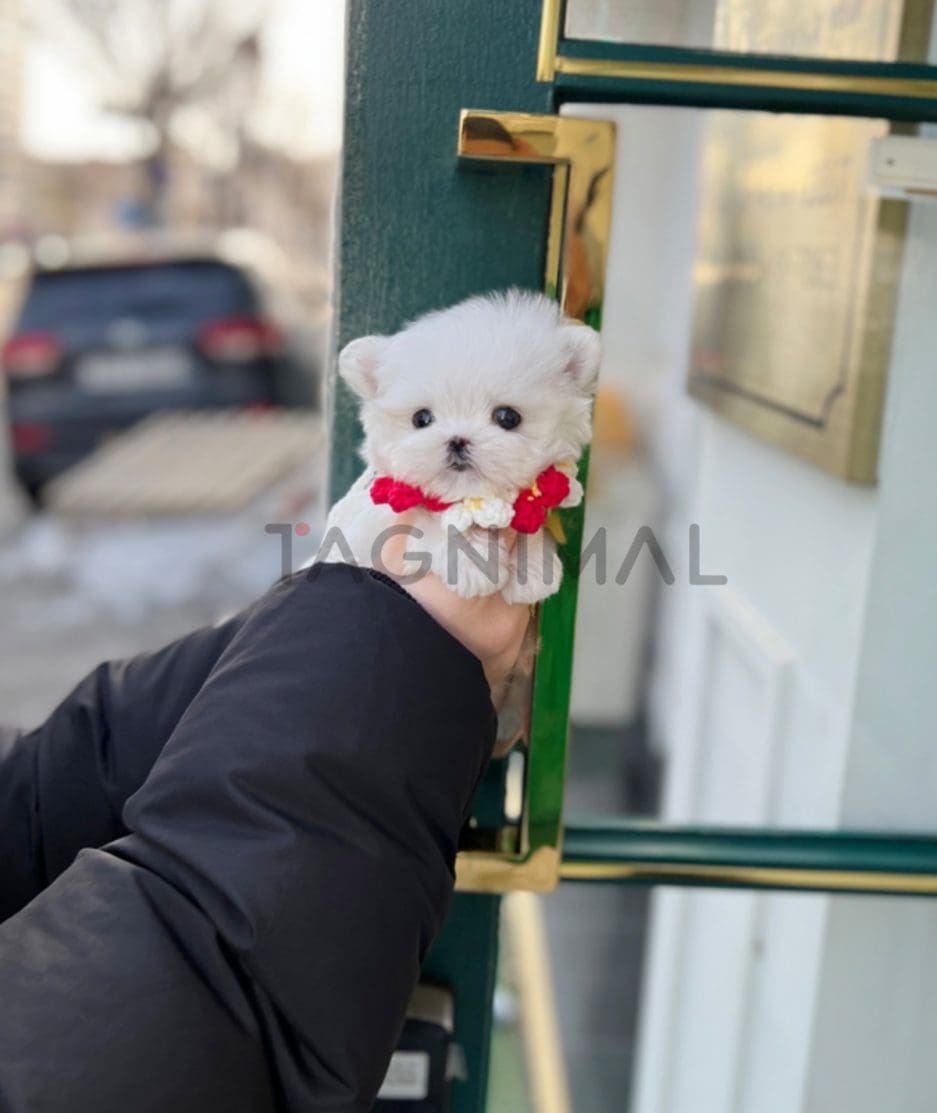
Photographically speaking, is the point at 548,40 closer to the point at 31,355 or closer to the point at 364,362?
the point at 364,362

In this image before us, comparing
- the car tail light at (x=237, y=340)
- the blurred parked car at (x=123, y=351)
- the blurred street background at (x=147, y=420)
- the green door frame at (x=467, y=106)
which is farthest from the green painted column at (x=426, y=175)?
Answer: the car tail light at (x=237, y=340)

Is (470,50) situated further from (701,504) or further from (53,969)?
(701,504)

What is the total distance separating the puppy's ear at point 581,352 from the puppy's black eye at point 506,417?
5 centimetres

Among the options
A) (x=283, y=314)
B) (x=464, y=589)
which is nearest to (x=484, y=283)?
(x=464, y=589)

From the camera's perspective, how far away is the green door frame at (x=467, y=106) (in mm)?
868

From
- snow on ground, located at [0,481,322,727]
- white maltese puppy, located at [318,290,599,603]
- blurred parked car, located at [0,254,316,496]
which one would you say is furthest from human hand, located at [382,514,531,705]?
blurred parked car, located at [0,254,316,496]

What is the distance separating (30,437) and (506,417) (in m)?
6.35

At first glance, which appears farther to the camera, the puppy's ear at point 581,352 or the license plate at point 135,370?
the license plate at point 135,370

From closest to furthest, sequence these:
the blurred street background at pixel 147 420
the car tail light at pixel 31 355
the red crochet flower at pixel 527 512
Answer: the red crochet flower at pixel 527 512 → the blurred street background at pixel 147 420 → the car tail light at pixel 31 355

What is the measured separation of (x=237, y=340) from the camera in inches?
270

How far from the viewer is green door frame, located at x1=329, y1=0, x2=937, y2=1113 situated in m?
0.87

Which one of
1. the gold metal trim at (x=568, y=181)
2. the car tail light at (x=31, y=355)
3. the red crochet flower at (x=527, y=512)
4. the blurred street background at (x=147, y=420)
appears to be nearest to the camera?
the red crochet flower at (x=527, y=512)

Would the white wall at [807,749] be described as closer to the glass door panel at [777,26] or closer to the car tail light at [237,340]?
the glass door panel at [777,26]

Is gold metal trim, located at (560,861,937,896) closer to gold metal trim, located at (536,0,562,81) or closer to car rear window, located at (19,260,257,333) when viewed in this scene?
gold metal trim, located at (536,0,562,81)
